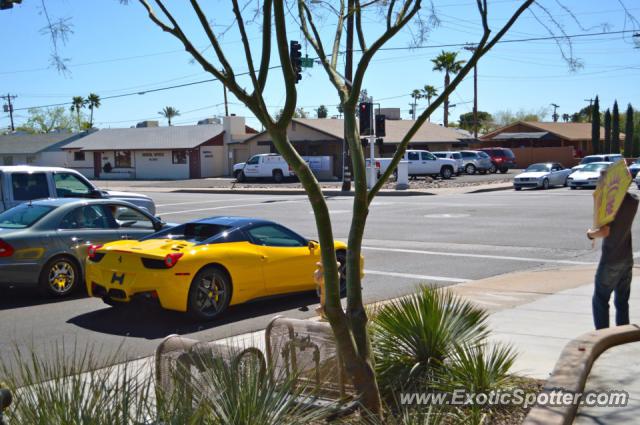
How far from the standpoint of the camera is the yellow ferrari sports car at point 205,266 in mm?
9586

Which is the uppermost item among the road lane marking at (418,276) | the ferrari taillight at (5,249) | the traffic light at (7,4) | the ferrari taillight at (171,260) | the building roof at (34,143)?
the building roof at (34,143)

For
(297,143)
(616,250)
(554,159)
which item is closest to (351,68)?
(297,143)

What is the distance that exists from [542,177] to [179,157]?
31537 mm

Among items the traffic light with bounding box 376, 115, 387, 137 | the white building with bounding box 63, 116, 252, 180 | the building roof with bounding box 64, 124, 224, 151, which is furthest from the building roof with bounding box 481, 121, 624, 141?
the traffic light with bounding box 376, 115, 387, 137

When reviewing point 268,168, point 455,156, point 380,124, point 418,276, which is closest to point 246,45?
point 418,276

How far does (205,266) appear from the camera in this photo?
987 cm

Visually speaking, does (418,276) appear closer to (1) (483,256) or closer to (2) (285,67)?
(1) (483,256)

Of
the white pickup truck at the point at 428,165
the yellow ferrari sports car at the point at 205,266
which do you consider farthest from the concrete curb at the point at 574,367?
the white pickup truck at the point at 428,165

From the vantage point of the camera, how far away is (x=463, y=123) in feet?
435

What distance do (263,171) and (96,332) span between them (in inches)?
1643

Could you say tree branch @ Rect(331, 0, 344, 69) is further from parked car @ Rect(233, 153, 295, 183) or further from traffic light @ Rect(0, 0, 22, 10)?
parked car @ Rect(233, 153, 295, 183)

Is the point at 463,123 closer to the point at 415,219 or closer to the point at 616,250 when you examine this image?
the point at 415,219

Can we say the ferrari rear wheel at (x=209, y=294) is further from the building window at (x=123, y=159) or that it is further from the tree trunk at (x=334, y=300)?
the building window at (x=123, y=159)

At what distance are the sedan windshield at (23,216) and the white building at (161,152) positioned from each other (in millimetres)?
48196
